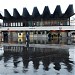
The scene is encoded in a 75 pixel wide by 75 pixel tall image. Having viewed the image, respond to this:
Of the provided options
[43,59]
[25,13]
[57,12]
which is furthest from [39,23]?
[43,59]

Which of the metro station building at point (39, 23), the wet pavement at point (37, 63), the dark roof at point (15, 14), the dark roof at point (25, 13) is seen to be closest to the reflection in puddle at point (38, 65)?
the wet pavement at point (37, 63)

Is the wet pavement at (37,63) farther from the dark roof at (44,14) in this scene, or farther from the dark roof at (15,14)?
the dark roof at (15,14)

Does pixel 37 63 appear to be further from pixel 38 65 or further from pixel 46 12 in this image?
pixel 46 12

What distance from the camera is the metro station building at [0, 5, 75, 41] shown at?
2889 inches

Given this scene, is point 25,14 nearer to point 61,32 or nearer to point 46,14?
point 46,14

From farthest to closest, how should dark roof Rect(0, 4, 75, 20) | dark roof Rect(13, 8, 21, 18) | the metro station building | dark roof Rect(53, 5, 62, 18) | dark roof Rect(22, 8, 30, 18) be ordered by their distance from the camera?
dark roof Rect(13, 8, 21, 18) < dark roof Rect(22, 8, 30, 18) < the metro station building < dark roof Rect(0, 4, 75, 20) < dark roof Rect(53, 5, 62, 18)

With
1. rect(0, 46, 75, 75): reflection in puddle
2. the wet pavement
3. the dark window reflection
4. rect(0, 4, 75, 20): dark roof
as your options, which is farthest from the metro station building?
rect(0, 46, 75, 75): reflection in puddle

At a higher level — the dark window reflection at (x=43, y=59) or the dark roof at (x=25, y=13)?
the dark roof at (x=25, y=13)

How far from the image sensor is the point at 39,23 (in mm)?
77875

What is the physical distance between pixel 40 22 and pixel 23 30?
630cm

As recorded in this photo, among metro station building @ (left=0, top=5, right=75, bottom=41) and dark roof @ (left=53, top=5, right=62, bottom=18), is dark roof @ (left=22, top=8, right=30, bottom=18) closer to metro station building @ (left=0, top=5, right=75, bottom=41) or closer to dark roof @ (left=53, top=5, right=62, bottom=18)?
metro station building @ (left=0, top=5, right=75, bottom=41)

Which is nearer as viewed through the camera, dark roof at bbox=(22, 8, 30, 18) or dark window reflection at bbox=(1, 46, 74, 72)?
dark window reflection at bbox=(1, 46, 74, 72)

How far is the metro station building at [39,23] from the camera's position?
241 ft

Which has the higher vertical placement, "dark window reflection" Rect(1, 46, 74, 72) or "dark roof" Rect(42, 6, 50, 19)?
"dark roof" Rect(42, 6, 50, 19)
